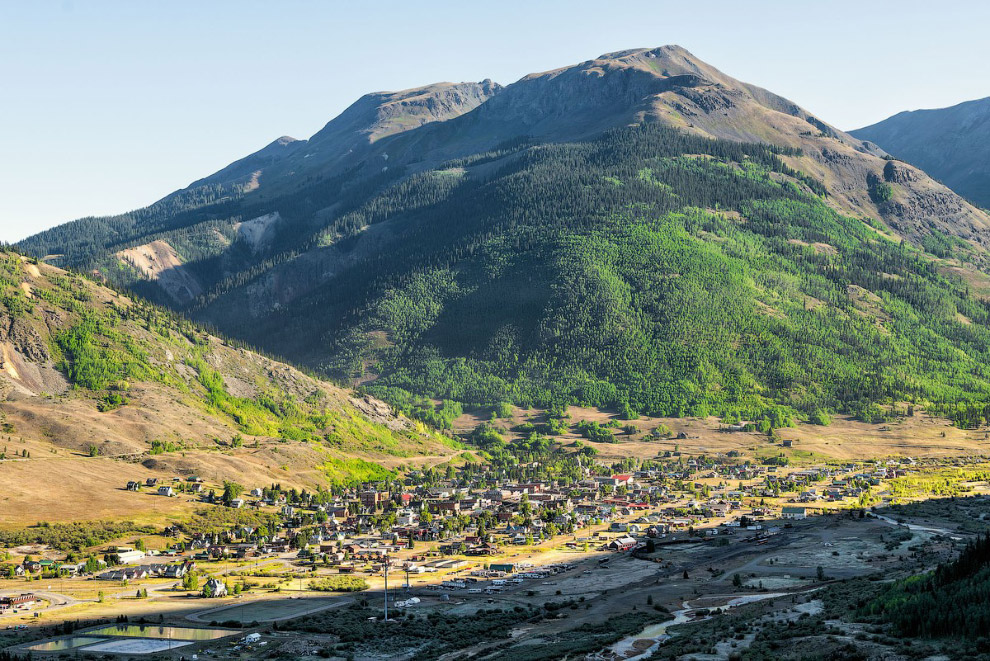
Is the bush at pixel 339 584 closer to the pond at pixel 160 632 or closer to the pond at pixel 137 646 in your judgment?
the pond at pixel 160 632

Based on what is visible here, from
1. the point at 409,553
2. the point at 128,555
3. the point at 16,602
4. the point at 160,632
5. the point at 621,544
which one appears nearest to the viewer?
the point at 160,632

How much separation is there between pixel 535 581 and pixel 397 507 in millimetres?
68511

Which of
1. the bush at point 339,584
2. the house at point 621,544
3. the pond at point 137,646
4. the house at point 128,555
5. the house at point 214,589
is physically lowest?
the house at point 621,544

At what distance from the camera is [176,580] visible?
129625mm

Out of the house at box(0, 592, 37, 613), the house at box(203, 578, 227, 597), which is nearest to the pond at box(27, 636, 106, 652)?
the house at box(0, 592, 37, 613)

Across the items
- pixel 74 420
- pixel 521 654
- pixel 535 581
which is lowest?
pixel 535 581

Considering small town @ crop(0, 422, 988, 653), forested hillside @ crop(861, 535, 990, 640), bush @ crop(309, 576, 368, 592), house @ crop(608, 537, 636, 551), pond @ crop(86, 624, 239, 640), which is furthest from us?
house @ crop(608, 537, 636, 551)

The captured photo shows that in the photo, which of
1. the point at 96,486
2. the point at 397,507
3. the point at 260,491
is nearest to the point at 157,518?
the point at 96,486

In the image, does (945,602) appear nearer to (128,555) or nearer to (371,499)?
(128,555)

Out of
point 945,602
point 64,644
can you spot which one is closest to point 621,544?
point 64,644

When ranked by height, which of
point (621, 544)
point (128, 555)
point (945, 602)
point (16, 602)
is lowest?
point (621, 544)

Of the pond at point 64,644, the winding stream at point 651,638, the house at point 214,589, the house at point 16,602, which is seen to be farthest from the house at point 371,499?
the winding stream at point 651,638

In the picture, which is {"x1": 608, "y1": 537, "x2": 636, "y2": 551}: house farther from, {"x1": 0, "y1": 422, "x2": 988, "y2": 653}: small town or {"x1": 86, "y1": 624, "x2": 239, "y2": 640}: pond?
{"x1": 86, "y1": 624, "x2": 239, "y2": 640}: pond

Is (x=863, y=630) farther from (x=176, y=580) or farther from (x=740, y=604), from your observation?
(x=176, y=580)
